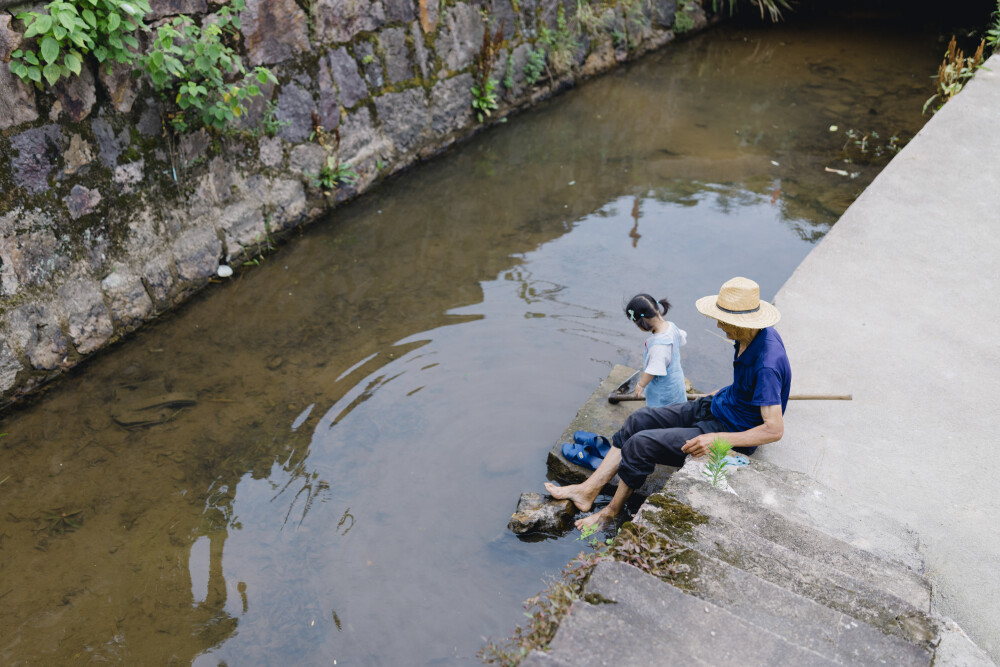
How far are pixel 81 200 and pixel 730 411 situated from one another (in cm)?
404

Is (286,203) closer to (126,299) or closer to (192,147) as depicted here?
(192,147)

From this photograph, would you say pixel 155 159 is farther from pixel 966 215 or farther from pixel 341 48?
pixel 966 215

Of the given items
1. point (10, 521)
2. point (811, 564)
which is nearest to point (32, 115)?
point (10, 521)

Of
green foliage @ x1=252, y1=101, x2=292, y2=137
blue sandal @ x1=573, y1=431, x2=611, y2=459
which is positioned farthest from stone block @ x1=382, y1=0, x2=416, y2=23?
blue sandal @ x1=573, y1=431, x2=611, y2=459

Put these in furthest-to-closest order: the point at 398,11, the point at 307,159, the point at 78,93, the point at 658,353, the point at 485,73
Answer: the point at 485,73
the point at 398,11
the point at 307,159
the point at 78,93
the point at 658,353

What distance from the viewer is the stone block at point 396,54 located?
21.5 ft

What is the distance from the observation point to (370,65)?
6.45m

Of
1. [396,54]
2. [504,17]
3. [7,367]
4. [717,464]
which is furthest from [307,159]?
[717,464]

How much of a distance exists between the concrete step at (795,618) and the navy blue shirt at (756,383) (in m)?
0.93

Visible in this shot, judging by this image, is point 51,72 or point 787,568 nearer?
point 787,568

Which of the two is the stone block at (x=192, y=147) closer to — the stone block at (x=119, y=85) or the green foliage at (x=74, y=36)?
the stone block at (x=119, y=85)

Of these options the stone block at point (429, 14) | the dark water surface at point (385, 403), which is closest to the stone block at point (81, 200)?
the dark water surface at point (385, 403)

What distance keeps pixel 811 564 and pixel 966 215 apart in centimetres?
366

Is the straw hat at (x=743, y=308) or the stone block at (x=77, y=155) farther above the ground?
the stone block at (x=77, y=155)
